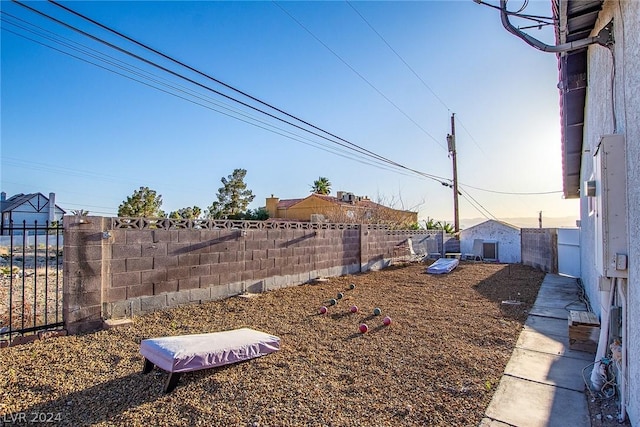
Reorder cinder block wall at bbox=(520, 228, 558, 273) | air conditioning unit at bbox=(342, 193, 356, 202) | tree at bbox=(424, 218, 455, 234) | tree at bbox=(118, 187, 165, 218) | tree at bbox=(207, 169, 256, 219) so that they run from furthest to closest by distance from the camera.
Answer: tree at bbox=(207, 169, 256, 219)
air conditioning unit at bbox=(342, 193, 356, 202)
tree at bbox=(118, 187, 165, 218)
tree at bbox=(424, 218, 455, 234)
cinder block wall at bbox=(520, 228, 558, 273)

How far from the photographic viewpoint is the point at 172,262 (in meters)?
6.51

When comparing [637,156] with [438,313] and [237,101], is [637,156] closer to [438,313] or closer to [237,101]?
[438,313]

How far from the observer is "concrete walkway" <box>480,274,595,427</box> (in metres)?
2.90

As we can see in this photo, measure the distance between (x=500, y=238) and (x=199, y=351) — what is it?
61.8ft

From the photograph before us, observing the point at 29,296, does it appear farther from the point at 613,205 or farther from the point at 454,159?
the point at 454,159

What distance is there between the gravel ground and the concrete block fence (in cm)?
42

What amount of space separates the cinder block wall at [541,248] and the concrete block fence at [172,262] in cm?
840

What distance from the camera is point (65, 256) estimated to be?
512cm

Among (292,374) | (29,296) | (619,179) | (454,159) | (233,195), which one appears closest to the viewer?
(619,179)

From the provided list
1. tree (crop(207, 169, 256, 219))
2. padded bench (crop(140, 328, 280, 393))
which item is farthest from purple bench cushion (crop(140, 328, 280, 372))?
tree (crop(207, 169, 256, 219))

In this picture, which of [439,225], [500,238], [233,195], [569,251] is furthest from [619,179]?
→ [233,195]

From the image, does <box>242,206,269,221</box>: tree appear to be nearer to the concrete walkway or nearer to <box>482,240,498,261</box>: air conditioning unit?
<box>482,240,498,261</box>: air conditioning unit

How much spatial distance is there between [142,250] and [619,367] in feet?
22.2

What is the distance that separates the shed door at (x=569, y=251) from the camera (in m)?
10.9
